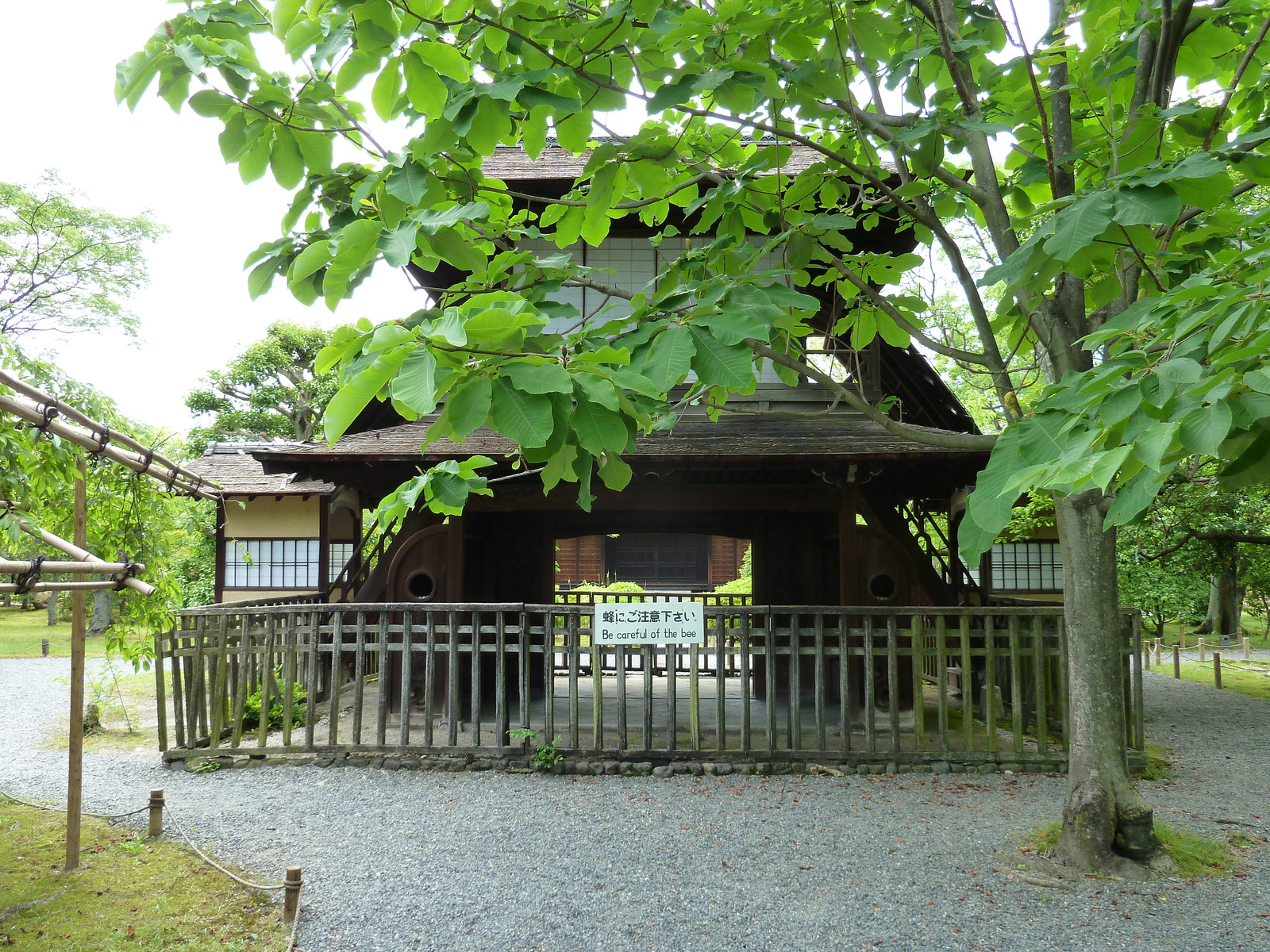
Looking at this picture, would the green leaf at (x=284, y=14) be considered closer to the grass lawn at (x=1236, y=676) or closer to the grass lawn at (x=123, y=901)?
the grass lawn at (x=123, y=901)

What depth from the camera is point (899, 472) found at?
791 centimetres

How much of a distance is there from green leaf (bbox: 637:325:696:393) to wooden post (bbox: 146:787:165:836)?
4659mm

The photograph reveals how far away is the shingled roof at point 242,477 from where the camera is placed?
42.1 feet

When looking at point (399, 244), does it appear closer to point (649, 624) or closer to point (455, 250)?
point (455, 250)

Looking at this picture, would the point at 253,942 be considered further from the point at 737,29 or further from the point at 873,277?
the point at 873,277

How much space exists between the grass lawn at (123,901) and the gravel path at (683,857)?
0.30 m

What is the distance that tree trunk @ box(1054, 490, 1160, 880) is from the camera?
439 centimetres

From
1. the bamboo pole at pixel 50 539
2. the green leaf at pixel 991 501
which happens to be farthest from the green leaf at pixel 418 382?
the bamboo pole at pixel 50 539

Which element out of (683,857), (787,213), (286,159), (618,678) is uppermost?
(787,213)

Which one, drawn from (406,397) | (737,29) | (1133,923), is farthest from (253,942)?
(737,29)

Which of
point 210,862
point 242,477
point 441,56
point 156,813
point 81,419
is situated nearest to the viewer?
point 441,56

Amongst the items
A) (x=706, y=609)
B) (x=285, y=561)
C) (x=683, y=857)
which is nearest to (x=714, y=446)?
(x=706, y=609)

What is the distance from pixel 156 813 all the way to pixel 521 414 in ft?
15.5

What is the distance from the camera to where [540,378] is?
1.98 meters
